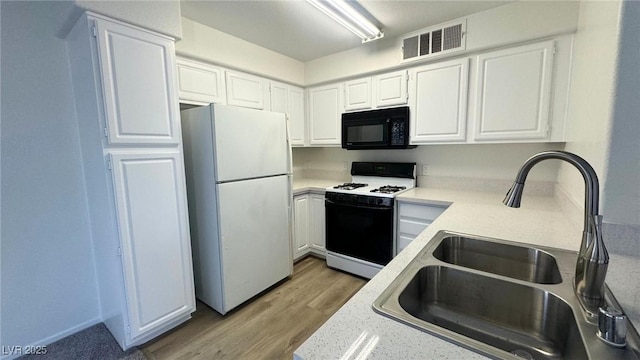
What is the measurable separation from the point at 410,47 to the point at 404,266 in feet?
7.35

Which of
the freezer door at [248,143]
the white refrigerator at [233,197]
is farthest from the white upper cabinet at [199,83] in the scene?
the freezer door at [248,143]

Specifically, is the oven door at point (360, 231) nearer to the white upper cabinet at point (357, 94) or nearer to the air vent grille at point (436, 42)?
the white upper cabinet at point (357, 94)

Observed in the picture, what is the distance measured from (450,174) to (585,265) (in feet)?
6.86

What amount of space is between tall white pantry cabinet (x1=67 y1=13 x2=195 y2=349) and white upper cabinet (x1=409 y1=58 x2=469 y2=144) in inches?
82.0

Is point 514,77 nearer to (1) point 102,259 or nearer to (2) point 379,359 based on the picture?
(2) point 379,359

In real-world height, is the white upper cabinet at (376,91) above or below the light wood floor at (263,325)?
above

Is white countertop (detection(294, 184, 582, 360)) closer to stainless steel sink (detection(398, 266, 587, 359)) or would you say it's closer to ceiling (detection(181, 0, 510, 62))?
stainless steel sink (detection(398, 266, 587, 359))

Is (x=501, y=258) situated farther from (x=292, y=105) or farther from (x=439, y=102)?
(x=292, y=105)

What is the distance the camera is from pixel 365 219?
2527mm

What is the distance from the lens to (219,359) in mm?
1687

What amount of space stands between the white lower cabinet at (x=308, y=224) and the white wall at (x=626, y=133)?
2.34 meters

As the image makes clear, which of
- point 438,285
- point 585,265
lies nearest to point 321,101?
point 438,285

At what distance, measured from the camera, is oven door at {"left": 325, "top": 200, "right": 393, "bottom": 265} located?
242cm

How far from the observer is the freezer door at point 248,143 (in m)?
1.98
